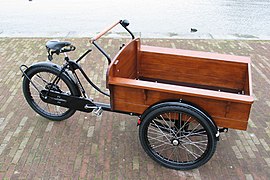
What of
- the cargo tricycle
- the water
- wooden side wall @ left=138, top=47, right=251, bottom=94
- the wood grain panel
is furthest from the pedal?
the water

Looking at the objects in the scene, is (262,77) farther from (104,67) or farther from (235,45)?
(104,67)

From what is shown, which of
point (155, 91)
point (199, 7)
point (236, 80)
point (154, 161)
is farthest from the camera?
point (199, 7)

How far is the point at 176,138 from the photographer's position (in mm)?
2838

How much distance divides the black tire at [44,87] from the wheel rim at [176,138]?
954 mm

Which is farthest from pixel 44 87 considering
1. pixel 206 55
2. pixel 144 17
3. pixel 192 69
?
pixel 144 17

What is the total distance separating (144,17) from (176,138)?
5.52 meters

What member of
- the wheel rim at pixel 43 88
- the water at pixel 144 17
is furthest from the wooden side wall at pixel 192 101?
the water at pixel 144 17

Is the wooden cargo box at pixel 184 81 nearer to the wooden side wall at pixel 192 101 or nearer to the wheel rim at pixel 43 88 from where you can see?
the wooden side wall at pixel 192 101

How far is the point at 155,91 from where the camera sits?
2.64 meters

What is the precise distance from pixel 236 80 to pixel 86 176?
1.77 m

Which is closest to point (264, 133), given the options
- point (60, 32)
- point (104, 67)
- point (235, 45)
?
point (104, 67)

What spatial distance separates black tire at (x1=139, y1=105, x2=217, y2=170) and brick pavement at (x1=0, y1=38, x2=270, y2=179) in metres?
0.12

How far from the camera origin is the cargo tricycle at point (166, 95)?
2.58 meters

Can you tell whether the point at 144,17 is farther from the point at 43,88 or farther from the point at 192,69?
the point at 43,88
